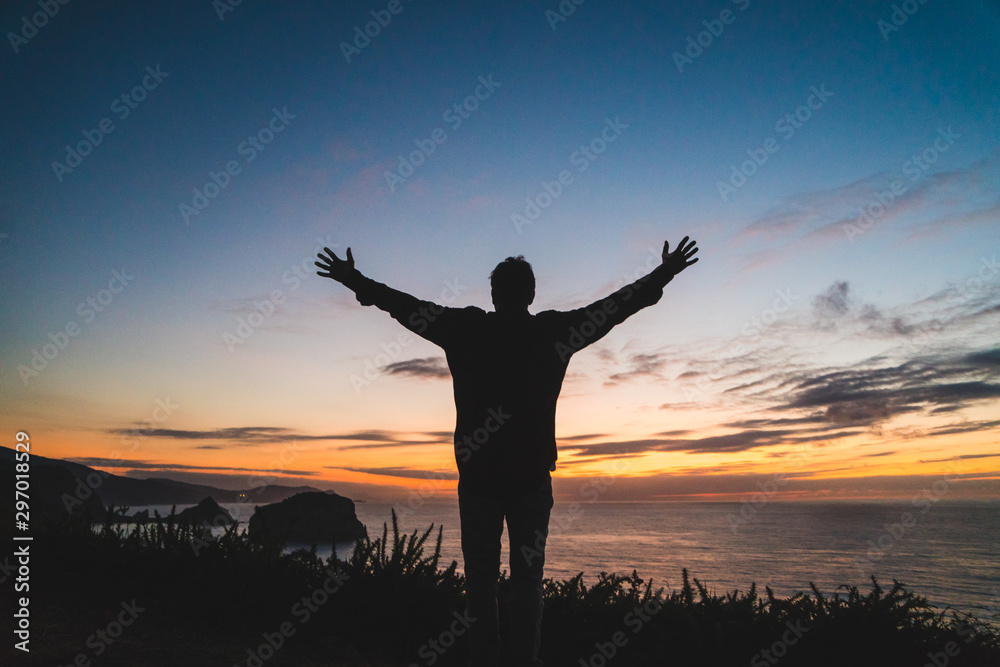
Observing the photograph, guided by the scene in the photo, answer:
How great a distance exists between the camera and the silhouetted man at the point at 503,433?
8.63 feet

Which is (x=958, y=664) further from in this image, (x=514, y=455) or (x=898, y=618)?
(x=514, y=455)

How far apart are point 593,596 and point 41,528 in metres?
5.17

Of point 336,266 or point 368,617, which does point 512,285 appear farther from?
point 368,617

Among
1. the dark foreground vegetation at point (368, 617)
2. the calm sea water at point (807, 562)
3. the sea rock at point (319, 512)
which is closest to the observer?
the dark foreground vegetation at point (368, 617)

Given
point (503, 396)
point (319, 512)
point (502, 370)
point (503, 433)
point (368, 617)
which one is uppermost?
point (502, 370)

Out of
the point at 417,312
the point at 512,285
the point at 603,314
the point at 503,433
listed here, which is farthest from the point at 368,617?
the point at 603,314

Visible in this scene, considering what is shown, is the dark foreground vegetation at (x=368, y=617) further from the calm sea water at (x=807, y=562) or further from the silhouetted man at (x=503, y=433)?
the calm sea water at (x=807, y=562)

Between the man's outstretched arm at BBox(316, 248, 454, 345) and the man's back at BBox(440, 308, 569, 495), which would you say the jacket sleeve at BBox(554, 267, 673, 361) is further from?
the man's outstretched arm at BBox(316, 248, 454, 345)

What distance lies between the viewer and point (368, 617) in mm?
3801

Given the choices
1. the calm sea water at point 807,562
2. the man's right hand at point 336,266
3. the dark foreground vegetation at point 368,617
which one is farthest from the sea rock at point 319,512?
the man's right hand at point 336,266

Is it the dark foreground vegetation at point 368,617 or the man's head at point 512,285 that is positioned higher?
the man's head at point 512,285

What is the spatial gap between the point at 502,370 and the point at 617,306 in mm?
843

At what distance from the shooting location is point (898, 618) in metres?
3.81

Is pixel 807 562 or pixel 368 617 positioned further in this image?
pixel 807 562
